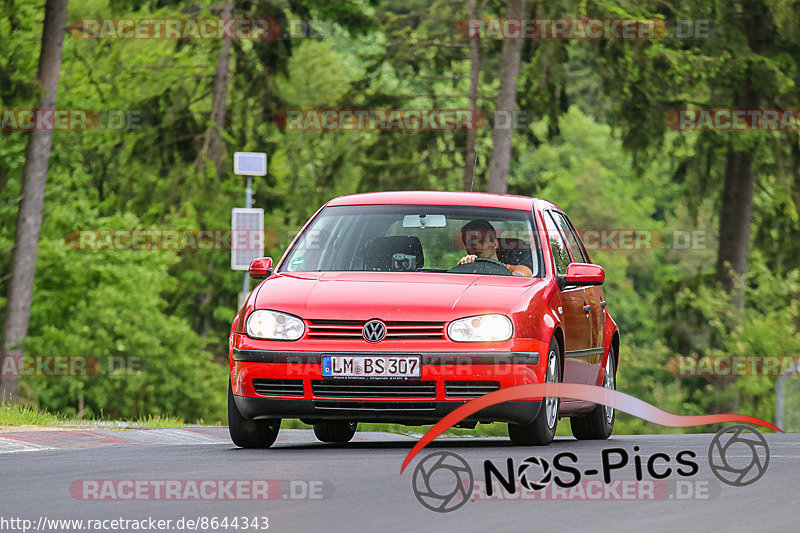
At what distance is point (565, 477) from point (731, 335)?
22.6 m

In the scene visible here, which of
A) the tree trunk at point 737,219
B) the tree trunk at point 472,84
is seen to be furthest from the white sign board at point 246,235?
the tree trunk at point 737,219

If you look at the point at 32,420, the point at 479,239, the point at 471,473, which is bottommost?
the point at 32,420

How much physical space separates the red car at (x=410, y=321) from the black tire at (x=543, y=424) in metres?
0.01

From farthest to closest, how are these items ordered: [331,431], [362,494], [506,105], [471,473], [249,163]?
1. [506,105]
2. [249,163]
3. [331,431]
4. [471,473]
5. [362,494]

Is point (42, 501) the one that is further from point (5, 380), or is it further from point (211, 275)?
point (211, 275)

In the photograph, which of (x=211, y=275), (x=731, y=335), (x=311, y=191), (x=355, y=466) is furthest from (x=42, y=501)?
(x=311, y=191)

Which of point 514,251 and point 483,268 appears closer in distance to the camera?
point 483,268

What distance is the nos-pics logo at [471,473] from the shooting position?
7.89 meters

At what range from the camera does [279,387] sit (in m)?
10.1

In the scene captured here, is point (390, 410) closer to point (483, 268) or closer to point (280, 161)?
point (483, 268)

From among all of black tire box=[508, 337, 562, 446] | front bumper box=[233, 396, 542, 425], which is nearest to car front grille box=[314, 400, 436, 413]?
front bumper box=[233, 396, 542, 425]

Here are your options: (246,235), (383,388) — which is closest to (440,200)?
(383,388)

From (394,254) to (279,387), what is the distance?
153 centimetres

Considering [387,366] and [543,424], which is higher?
[387,366]
